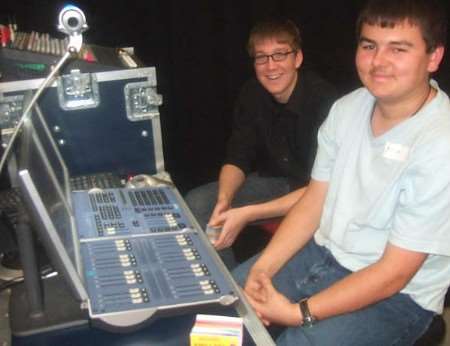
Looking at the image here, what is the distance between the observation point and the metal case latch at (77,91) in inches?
75.0

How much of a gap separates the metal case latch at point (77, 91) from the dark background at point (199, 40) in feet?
3.84

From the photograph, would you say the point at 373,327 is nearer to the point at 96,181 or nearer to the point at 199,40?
the point at 96,181

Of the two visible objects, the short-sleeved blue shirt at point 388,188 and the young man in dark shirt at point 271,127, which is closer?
the short-sleeved blue shirt at point 388,188

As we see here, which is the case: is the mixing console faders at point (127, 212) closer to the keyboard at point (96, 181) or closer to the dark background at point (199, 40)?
the keyboard at point (96, 181)

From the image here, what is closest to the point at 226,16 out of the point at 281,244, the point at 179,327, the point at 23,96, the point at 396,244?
the point at 23,96

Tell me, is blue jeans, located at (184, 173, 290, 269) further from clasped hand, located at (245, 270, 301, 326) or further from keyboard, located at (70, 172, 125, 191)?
clasped hand, located at (245, 270, 301, 326)

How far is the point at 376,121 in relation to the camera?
1.59 metres

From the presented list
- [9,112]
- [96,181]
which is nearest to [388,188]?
[96,181]

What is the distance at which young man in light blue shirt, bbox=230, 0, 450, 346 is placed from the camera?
140cm

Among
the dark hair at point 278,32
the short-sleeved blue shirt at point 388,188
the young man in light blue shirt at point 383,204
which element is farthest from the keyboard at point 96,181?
the dark hair at point 278,32

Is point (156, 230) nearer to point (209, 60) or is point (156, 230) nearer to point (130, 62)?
point (130, 62)

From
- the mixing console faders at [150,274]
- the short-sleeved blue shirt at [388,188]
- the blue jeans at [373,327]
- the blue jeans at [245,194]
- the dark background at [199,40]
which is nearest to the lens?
the mixing console faders at [150,274]

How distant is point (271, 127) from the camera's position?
241cm

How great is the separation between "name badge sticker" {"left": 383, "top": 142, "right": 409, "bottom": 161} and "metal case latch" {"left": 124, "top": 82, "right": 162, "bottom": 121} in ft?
2.73
